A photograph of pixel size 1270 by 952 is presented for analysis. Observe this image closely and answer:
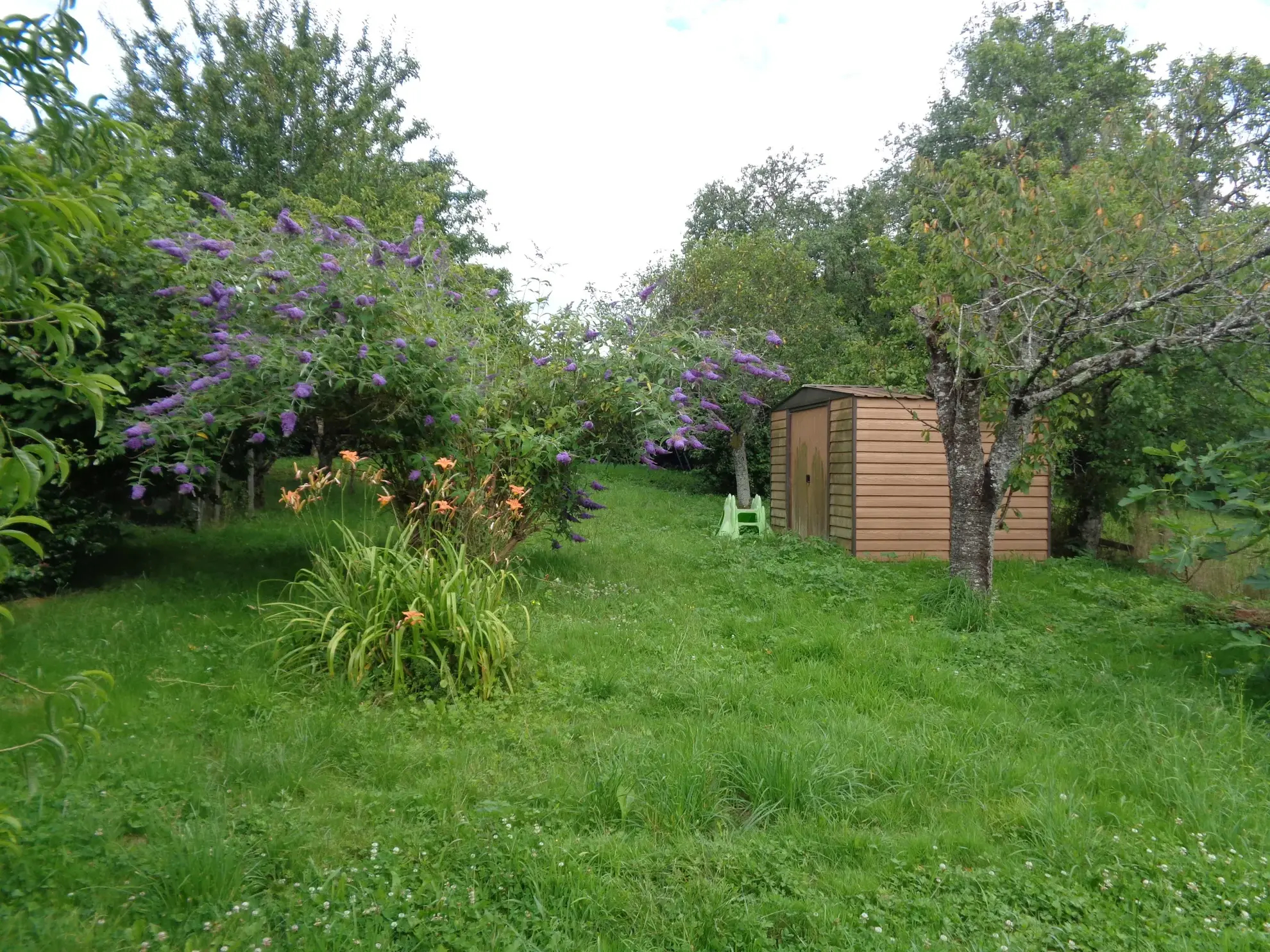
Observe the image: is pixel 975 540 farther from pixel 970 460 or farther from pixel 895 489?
pixel 895 489

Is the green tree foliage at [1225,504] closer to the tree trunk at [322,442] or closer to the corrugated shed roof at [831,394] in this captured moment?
the corrugated shed roof at [831,394]

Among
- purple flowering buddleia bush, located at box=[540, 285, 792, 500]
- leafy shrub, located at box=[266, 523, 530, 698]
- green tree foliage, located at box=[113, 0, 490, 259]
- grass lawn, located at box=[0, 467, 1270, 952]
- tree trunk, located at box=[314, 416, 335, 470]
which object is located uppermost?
green tree foliage, located at box=[113, 0, 490, 259]

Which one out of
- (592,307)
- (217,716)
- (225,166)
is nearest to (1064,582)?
(592,307)

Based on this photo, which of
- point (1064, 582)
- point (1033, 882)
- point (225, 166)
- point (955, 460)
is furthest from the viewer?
point (225, 166)

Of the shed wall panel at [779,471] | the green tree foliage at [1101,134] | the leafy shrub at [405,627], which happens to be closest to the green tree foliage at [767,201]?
the green tree foliage at [1101,134]

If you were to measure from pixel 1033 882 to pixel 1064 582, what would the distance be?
658cm

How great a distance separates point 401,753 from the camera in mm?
3650

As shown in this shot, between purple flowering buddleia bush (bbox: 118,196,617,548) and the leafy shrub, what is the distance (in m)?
1.13

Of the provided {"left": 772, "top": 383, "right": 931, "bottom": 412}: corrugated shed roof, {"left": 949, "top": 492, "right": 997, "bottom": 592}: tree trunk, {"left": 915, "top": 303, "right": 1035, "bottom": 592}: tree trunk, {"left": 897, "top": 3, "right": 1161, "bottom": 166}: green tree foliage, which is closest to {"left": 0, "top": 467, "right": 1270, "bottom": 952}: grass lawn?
{"left": 949, "top": 492, "right": 997, "bottom": 592}: tree trunk

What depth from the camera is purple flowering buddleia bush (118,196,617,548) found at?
5.65 metres

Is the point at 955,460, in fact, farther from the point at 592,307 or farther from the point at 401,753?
the point at 401,753

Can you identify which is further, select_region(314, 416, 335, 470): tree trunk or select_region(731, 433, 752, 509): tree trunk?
select_region(731, 433, 752, 509): tree trunk

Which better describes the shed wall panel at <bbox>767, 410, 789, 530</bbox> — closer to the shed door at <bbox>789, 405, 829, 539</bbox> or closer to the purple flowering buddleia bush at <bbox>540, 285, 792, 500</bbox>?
the shed door at <bbox>789, 405, 829, 539</bbox>

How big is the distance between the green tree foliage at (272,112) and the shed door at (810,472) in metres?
7.79
